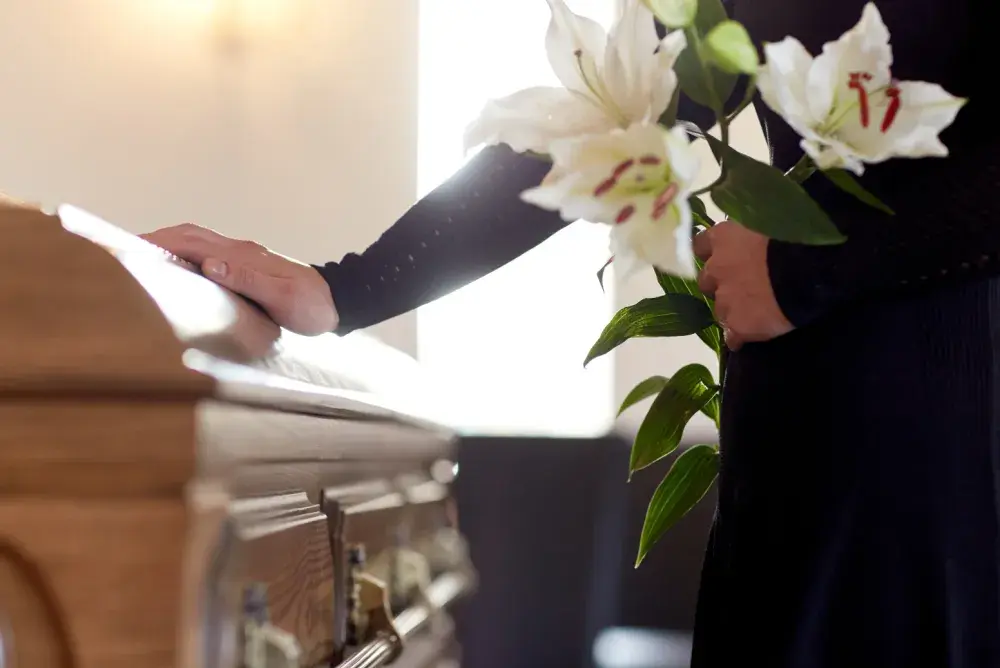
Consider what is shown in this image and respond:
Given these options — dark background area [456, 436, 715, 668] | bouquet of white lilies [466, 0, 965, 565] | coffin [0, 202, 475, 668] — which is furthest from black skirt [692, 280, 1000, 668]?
dark background area [456, 436, 715, 668]

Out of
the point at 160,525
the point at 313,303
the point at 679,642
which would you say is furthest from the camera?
the point at 679,642

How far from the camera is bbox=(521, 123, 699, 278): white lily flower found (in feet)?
1.21

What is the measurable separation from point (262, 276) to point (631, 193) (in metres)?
0.34

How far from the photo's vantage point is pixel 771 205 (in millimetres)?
418

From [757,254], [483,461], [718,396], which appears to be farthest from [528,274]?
[757,254]

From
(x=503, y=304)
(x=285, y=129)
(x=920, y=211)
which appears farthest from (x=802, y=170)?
(x=285, y=129)

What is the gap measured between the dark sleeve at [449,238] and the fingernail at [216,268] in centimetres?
7

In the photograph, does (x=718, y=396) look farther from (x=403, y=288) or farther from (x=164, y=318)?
A: (x=164, y=318)

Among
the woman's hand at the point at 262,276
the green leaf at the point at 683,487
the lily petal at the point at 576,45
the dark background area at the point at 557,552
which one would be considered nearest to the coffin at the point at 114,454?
the woman's hand at the point at 262,276

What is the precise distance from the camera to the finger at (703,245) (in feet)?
1.82

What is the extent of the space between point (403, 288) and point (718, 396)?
258 millimetres

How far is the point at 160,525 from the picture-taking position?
0.43 m

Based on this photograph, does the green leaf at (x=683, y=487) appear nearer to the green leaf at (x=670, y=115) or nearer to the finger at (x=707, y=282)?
the finger at (x=707, y=282)

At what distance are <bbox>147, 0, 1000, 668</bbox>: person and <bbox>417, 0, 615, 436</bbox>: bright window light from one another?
102 centimetres
